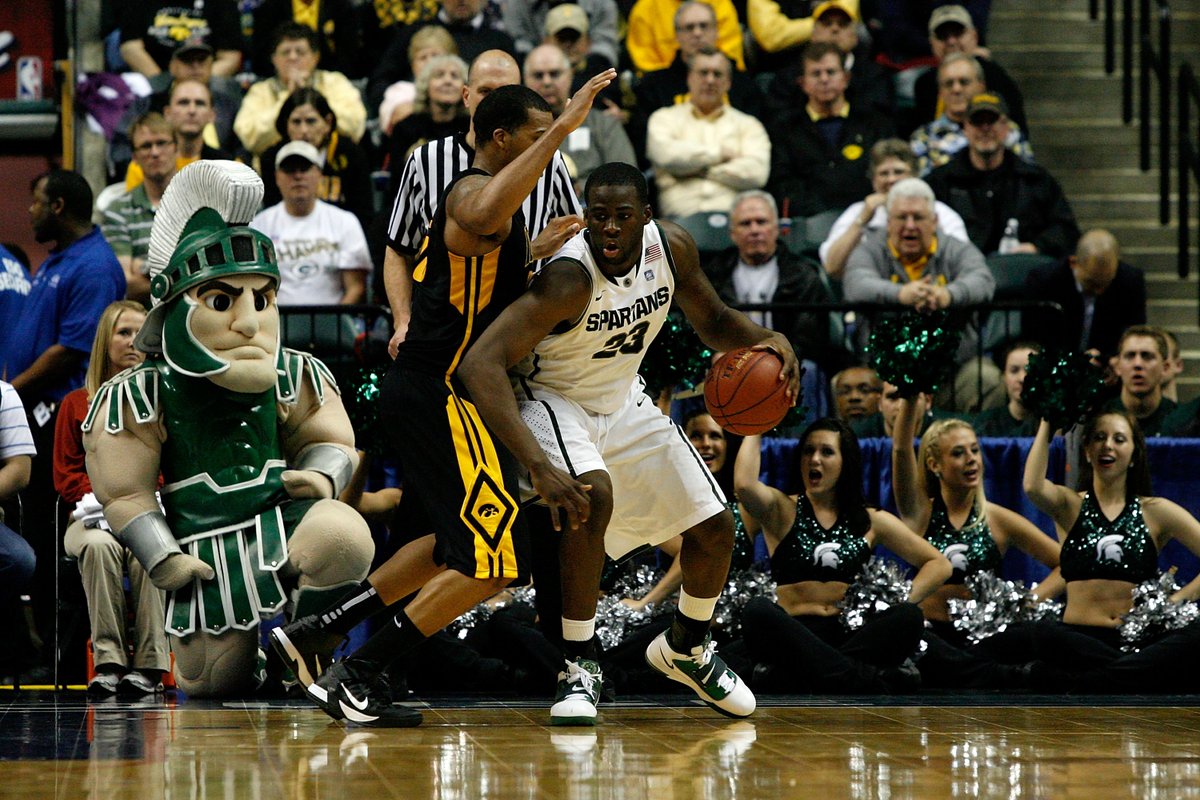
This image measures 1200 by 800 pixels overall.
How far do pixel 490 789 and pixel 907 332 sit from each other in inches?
151

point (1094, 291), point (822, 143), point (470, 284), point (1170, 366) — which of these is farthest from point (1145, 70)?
point (470, 284)

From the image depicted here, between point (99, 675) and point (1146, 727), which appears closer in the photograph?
point (1146, 727)

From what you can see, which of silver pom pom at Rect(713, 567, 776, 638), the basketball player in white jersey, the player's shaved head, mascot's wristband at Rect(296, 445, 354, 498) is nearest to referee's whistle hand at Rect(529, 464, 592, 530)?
the basketball player in white jersey

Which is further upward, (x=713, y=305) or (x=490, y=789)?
(x=713, y=305)

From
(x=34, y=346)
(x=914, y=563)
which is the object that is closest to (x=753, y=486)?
(x=914, y=563)

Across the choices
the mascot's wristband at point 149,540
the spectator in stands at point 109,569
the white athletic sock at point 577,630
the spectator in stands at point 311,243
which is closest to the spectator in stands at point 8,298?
the spectator in stands at point 109,569

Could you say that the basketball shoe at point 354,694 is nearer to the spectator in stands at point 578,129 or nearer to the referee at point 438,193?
the referee at point 438,193

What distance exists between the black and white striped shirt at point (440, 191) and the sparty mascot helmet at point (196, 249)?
0.50m

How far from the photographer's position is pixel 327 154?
10234 millimetres

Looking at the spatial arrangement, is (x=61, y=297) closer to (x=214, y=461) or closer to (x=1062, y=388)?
(x=214, y=461)

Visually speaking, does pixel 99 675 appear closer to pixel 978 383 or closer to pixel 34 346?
pixel 34 346

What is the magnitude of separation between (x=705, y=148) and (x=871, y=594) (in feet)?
12.3

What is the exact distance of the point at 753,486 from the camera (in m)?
7.55

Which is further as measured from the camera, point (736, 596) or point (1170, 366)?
point (1170, 366)
